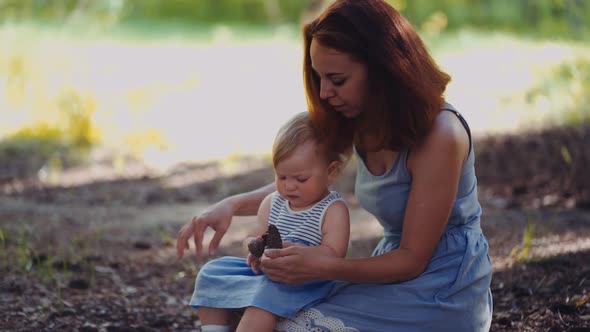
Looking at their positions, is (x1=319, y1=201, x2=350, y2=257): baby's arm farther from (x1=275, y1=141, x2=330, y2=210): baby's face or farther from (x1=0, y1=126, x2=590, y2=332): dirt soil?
(x1=0, y1=126, x2=590, y2=332): dirt soil

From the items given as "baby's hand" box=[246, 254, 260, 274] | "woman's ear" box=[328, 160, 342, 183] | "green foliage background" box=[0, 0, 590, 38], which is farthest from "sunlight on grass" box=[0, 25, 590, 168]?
"baby's hand" box=[246, 254, 260, 274]

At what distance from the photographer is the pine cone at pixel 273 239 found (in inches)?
96.3

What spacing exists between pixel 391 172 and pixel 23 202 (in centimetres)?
350

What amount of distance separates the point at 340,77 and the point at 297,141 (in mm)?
271

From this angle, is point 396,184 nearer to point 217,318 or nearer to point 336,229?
point 336,229

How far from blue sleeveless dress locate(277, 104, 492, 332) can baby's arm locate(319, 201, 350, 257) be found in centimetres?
10

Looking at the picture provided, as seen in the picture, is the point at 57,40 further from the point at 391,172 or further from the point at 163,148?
the point at 391,172

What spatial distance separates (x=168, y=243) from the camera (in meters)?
4.50

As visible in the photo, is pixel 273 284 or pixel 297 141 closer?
pixel 273 284

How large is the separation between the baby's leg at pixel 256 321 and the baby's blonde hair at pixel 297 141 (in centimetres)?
47

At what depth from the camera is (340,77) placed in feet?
7.93

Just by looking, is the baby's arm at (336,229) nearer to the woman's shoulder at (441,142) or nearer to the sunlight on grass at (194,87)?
the woman's shoulder at (441,142)

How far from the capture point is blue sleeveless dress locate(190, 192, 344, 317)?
2414 millimetres

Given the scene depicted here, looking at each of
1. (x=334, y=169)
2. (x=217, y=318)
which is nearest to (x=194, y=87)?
(x=334, y=169)
